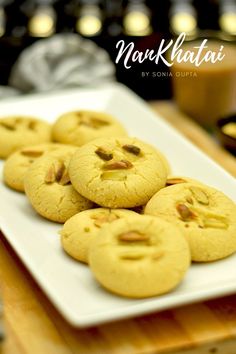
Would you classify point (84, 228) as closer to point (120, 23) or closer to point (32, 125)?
point (32, 125)

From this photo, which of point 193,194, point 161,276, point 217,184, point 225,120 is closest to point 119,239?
point 161,276

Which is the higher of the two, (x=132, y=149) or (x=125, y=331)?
(x=132, y=149)

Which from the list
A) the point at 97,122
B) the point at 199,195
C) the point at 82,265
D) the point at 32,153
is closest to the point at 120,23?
the point at 97,122

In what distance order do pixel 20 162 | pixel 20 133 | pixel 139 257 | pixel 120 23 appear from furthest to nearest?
pixel 120 23 < pixel 20 133 < pixel 20 162 < pixel 139 257

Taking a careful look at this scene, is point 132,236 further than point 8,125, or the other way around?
point 8,125

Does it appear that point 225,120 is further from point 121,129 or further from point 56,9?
point 56,9

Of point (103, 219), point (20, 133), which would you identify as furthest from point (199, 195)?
point (20, 133)

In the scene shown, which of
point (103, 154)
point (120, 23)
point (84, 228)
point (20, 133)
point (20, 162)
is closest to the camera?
point (84, 228)
